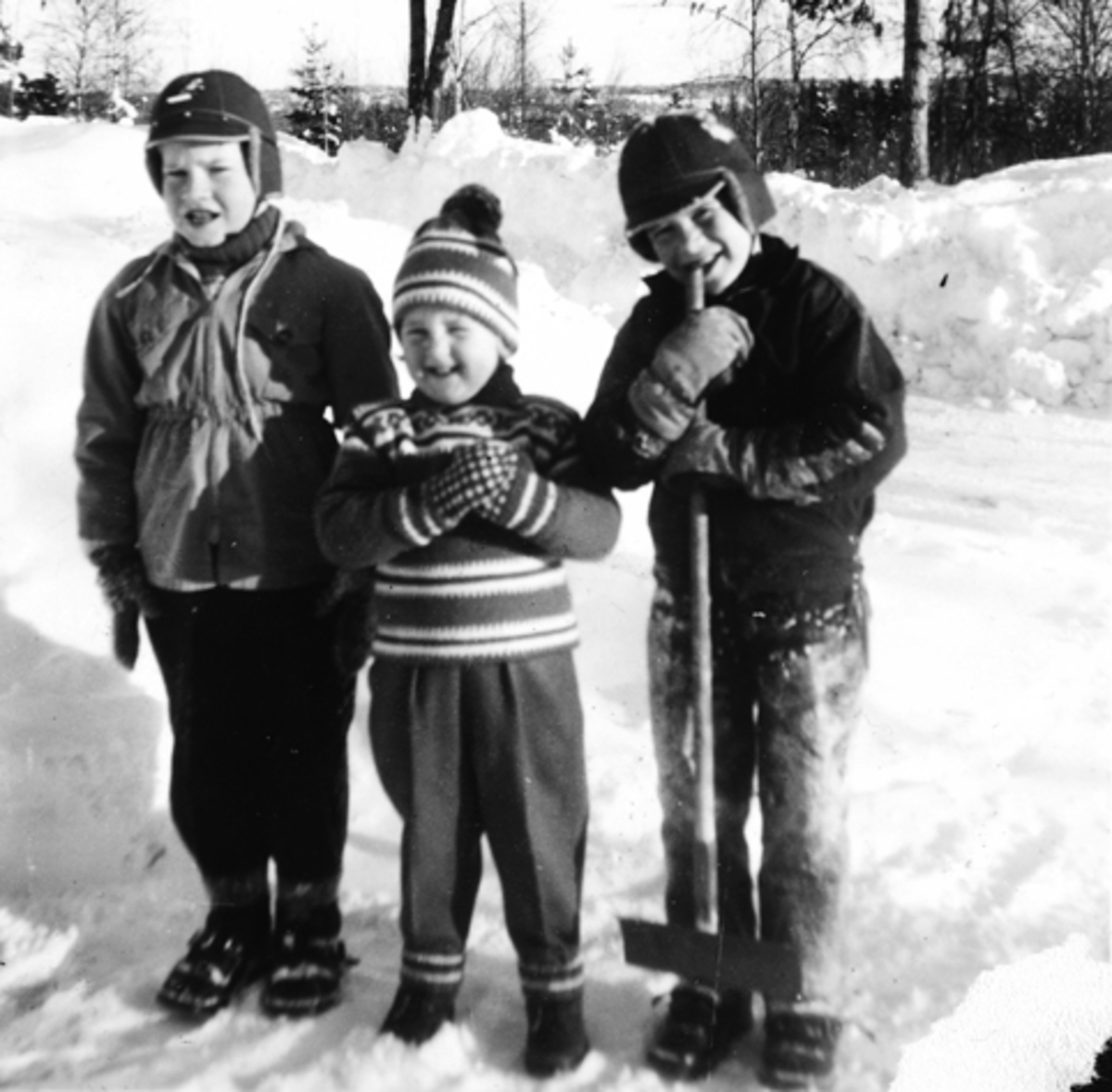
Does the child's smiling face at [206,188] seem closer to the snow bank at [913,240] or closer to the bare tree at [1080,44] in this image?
the snow bank at [913,240]

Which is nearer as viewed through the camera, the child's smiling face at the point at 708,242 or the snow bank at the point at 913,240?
the child's smiling face at the point at 708,242

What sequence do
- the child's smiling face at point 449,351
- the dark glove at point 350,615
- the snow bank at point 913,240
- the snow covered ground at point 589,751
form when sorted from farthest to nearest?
the snow bank at point 913,240 < the dark glove at point 350,615 < the snow covered ground at point 589,751 < the child's smiling face at point 449,351

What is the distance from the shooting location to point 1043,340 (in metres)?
5.38

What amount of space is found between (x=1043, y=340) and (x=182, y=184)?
4375mm

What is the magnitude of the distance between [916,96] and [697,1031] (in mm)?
3112

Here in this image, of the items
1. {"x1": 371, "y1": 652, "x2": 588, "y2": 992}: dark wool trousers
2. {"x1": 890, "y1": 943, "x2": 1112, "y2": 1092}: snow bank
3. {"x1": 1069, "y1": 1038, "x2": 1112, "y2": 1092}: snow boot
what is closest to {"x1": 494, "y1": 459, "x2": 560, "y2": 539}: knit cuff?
{"x1": 371, "y1": 652, "x2": 588, "y2": 992}: dark wool trousers

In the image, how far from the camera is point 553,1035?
1.89m

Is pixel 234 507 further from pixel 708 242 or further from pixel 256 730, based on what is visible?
pixel 708 242

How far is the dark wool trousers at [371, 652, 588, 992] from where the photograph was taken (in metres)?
1.87

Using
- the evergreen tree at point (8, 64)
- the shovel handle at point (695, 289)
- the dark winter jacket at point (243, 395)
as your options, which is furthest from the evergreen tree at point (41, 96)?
the shovel handle at point (695, 289)

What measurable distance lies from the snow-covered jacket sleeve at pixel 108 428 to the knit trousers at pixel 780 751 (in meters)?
0.97

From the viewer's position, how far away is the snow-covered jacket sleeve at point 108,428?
212cm

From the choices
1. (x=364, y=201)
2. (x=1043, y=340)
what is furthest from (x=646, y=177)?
(x=1043, y=340)

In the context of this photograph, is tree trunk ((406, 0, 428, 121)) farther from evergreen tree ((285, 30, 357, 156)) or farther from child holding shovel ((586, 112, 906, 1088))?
child holding shovel ((586, 112, 906, 1088))
